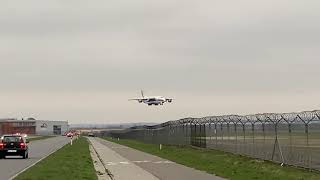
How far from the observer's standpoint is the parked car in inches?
1764

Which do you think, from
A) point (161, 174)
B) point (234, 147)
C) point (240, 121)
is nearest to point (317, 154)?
point (161, 174)

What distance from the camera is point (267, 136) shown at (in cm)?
3453

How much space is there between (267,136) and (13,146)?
63.0 feet

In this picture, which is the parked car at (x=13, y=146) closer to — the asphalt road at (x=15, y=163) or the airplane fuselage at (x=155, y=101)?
the asphalt road at (x=15, y=163)

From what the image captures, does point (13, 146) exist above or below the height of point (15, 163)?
above

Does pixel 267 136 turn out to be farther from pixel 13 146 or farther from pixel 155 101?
pixel 155 101

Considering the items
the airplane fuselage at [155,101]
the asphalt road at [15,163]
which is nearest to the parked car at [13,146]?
the asphalt road at [15,163]

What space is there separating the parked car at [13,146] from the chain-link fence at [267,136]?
14274 mm

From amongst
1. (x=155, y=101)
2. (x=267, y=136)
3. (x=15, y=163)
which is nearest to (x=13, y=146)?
(x=15, y=163)

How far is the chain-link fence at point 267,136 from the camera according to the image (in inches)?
1081

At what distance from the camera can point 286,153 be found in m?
31.3

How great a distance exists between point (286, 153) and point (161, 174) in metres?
7.36

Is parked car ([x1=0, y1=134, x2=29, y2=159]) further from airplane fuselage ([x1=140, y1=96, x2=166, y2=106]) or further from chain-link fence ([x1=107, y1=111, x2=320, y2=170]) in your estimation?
airplane fuselage ([x1=140, y1=96, x2=166, y2=106])

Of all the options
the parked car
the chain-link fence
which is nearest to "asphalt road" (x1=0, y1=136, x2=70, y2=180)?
the parked car
